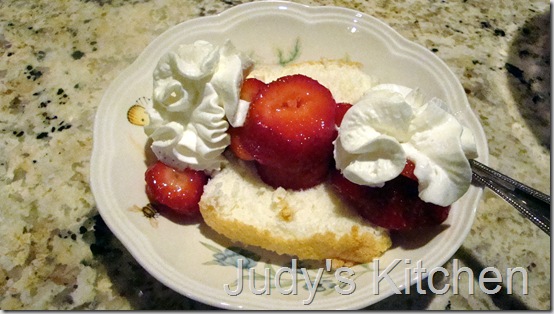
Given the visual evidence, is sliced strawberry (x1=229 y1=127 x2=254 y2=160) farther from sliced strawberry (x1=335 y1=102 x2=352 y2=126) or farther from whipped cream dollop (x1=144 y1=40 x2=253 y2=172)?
sliced strawberry (x1=335 y1=102 x2=352 y2=126)

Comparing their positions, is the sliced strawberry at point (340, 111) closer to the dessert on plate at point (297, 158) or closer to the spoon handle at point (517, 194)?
the dessert on plate at point (297, 158)

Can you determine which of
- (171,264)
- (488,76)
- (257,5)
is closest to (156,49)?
(257,5)

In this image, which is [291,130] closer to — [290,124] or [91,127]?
[290,124]

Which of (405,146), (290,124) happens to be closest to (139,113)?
(290,124)

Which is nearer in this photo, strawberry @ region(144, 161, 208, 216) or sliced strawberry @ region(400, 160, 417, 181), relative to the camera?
sliced strawberry @ region(400, 160, 417, 181)

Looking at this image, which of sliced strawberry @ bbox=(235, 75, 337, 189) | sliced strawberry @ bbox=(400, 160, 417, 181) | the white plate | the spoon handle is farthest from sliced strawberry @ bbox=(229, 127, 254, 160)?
the spoon handle

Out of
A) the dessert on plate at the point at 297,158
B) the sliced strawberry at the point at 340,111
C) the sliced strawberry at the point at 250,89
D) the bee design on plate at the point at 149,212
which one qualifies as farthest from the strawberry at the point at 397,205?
the bee design on plate at the point at 149,212

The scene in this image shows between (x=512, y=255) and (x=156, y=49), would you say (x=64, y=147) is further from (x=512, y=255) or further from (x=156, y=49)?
(x=512, y=255)

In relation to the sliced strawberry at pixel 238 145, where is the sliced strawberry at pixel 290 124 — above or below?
above
